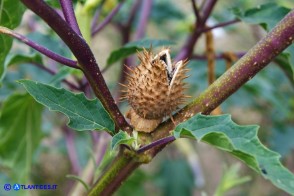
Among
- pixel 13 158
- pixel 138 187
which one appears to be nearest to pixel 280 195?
pixel 138 187

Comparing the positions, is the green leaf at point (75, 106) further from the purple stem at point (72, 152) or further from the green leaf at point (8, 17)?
the purple stem at point (72, 152)

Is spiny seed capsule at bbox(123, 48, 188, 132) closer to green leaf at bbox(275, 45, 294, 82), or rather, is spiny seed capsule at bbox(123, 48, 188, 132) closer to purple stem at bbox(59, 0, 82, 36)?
purple stem at bbox(59, 0, 82, 36)

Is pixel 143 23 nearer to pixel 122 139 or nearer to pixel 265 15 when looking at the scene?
pixel 265 15

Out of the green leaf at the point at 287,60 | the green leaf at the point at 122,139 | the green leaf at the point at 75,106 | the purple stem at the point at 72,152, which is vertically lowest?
the purple stem at the point at 72,152

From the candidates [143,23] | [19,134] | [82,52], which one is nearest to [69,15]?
[82,52]

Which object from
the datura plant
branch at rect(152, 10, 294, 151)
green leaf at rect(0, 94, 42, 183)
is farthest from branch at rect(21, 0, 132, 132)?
green leaf at rect(0, 94, 42, 183)

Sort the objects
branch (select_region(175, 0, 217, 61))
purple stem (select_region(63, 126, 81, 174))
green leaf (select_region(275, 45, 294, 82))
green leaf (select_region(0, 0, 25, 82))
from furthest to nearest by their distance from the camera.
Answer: purple stem (select_region(63, 126, 81, 174)) → branch (select_region(175, 0, 217, 61)) → green leaf (select_region(275, 45, 294, 82)) → green leaf (select_region(0, 0, 25, 82))

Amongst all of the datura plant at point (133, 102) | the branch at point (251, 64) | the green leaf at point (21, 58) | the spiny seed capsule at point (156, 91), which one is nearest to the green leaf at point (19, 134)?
the datura plant at point (133, 102)
